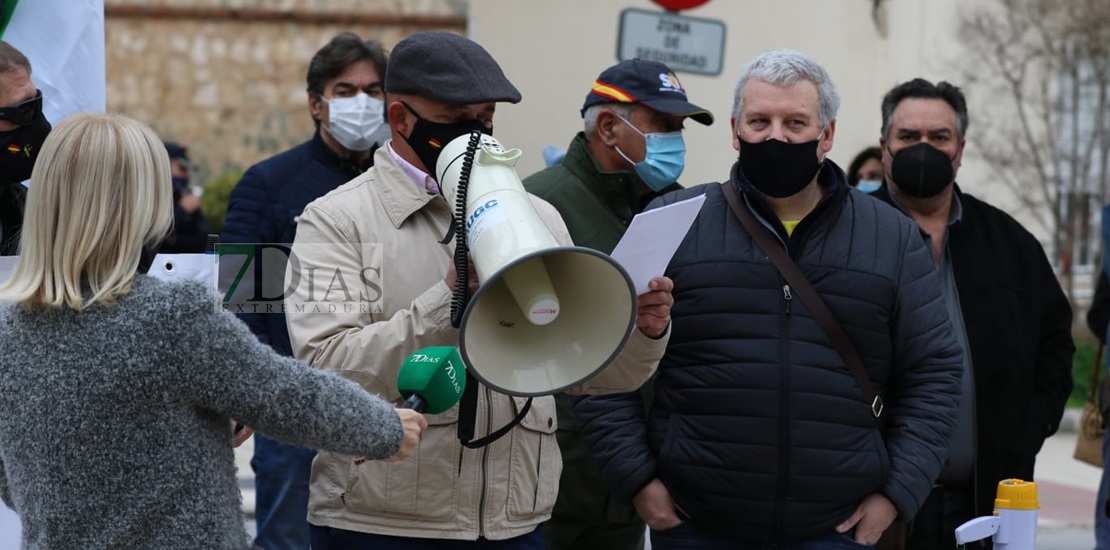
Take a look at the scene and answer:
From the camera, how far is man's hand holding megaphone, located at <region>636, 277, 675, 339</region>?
10.3 ft

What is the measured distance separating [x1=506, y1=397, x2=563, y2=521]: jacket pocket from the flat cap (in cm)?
69

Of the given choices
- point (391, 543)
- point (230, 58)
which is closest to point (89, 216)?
point (391, 543)

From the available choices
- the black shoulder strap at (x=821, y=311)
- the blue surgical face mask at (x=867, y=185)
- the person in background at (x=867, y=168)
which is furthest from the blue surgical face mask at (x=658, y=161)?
the person in background at (x=867, y=168)

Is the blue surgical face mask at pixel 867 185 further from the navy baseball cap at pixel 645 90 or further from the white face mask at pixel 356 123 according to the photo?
the white face mask at pixel 356 123

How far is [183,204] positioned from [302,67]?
300 inches

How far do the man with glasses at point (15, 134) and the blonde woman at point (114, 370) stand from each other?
45.7 inches

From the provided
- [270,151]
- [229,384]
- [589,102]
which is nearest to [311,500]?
[229,384]

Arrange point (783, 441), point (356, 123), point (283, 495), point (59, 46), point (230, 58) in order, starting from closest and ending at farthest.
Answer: point (783, 441) < point (59, 46) < point (283, 495) < point (356, 123) < point (230, 58)

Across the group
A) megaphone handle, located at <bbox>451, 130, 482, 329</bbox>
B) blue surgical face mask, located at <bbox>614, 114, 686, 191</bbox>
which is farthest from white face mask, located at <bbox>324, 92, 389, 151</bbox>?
megaphone handle, located at <bbox>451, 130, 482, 329</bbox>

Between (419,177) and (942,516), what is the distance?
1975 millimetres

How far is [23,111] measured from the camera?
3.81 m

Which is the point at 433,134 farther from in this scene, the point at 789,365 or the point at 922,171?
the point at 922,171

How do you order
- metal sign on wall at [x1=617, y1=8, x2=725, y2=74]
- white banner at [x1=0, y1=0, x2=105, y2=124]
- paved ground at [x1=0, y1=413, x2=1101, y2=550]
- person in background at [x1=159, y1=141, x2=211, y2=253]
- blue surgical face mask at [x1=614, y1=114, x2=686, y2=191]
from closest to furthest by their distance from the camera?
white banner at [x1=0, y1=0, x2=105, y2=124]
blue surgical face mask at [x1=614, y1=114, x2=686, y2=191]
metal sign on wall at [x1=617, y1=8, x2=725, y2=74]
paved ground at [x1=0, y1=413, x2=1101, y2=550]
person in background at [x1=159, y1=141, x2=211, y2=253]

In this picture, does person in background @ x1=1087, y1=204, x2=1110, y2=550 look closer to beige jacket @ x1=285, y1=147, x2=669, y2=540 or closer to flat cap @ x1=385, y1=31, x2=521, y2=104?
beige jacket @ x1=285, y1=147, x2=669, y2=540
